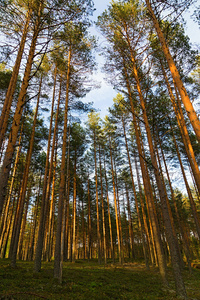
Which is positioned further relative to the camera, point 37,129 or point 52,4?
point 37,129

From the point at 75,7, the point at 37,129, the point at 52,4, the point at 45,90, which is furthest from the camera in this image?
the point at 37,129

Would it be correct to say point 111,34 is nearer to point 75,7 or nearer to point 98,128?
point 75,7

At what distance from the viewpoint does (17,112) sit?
522 centimetres

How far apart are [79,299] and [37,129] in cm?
1380

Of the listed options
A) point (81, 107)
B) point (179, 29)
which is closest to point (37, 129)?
point (81, 107)

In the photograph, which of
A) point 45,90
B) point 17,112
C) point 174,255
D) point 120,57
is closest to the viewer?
point 17,112

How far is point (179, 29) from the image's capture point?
10.7 m

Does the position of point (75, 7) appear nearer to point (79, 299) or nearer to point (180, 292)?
point (79, 299)

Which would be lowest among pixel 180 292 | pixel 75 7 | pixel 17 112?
pixel 180 292

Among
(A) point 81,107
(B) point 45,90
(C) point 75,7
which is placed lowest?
(A) point 81,107

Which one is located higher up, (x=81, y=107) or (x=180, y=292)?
(x=81, y=107)

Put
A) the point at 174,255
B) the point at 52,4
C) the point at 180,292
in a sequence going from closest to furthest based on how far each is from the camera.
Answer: the point at 180,292, the point at 174,255, the point at 52,4

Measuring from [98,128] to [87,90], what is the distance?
958cm

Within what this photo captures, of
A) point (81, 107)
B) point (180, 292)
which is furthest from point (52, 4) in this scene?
point (180, 292)
